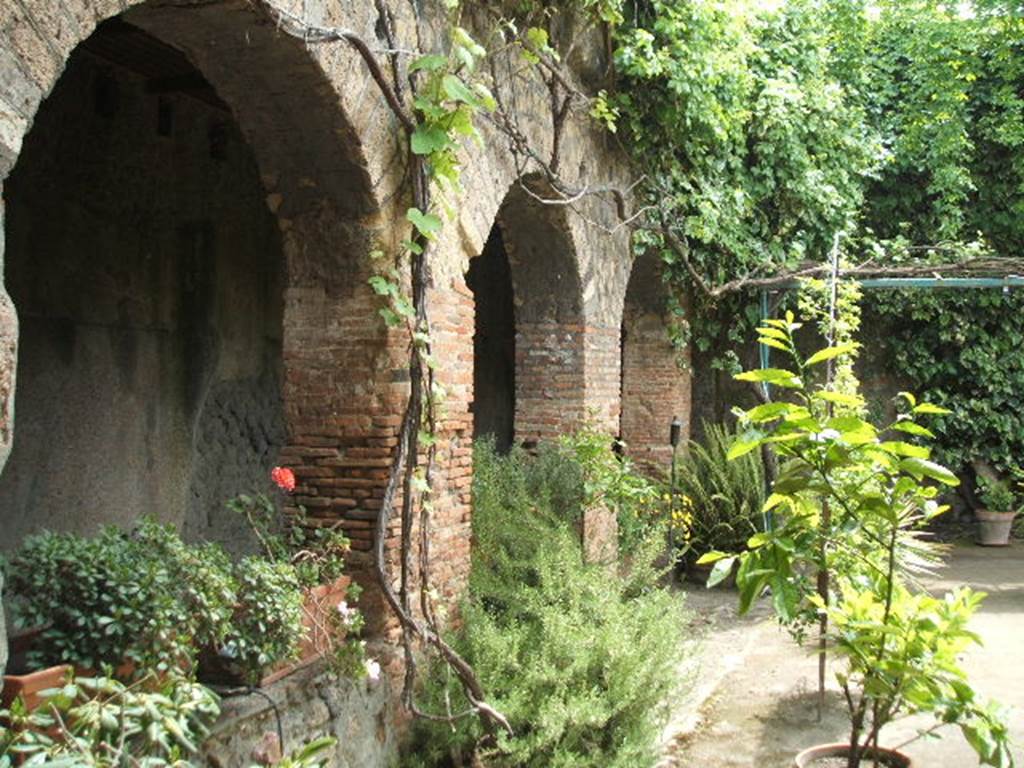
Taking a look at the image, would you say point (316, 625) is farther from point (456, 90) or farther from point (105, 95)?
point (105, 95)

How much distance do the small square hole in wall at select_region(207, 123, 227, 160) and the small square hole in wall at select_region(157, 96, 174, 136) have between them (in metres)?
0.32

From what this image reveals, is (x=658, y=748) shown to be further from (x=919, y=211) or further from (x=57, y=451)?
(x=919, y=211)

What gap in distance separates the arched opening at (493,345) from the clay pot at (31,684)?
6.80 m

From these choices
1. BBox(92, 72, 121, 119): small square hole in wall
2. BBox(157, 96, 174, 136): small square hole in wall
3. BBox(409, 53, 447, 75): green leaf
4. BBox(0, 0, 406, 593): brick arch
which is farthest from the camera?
BBox(157, 96, 174, 136): small square hole in wall

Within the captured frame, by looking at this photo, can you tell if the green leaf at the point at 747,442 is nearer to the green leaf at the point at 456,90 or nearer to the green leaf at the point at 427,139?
the green leaf at the point at 456,90

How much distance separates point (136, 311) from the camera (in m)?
5.76

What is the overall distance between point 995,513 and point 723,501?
12.1 ft

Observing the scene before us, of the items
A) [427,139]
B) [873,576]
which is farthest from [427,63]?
[873,576]

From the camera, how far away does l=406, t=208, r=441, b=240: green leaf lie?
13.8 ft

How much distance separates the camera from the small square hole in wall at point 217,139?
637cm

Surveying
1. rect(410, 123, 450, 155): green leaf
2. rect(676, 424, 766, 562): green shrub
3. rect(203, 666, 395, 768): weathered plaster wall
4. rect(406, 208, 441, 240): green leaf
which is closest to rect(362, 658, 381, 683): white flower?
rect(203, 666, 395, 768): weathered plaster wall

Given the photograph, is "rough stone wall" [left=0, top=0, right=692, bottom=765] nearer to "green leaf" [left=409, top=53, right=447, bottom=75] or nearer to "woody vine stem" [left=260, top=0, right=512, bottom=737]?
"woody vine stem" [left=260, top=0, right=512, bottom=737]

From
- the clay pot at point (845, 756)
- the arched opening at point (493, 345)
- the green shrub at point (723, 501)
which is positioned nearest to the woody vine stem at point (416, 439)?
the clay pot at point (845, 756)

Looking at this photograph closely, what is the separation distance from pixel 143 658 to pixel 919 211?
9.94m
